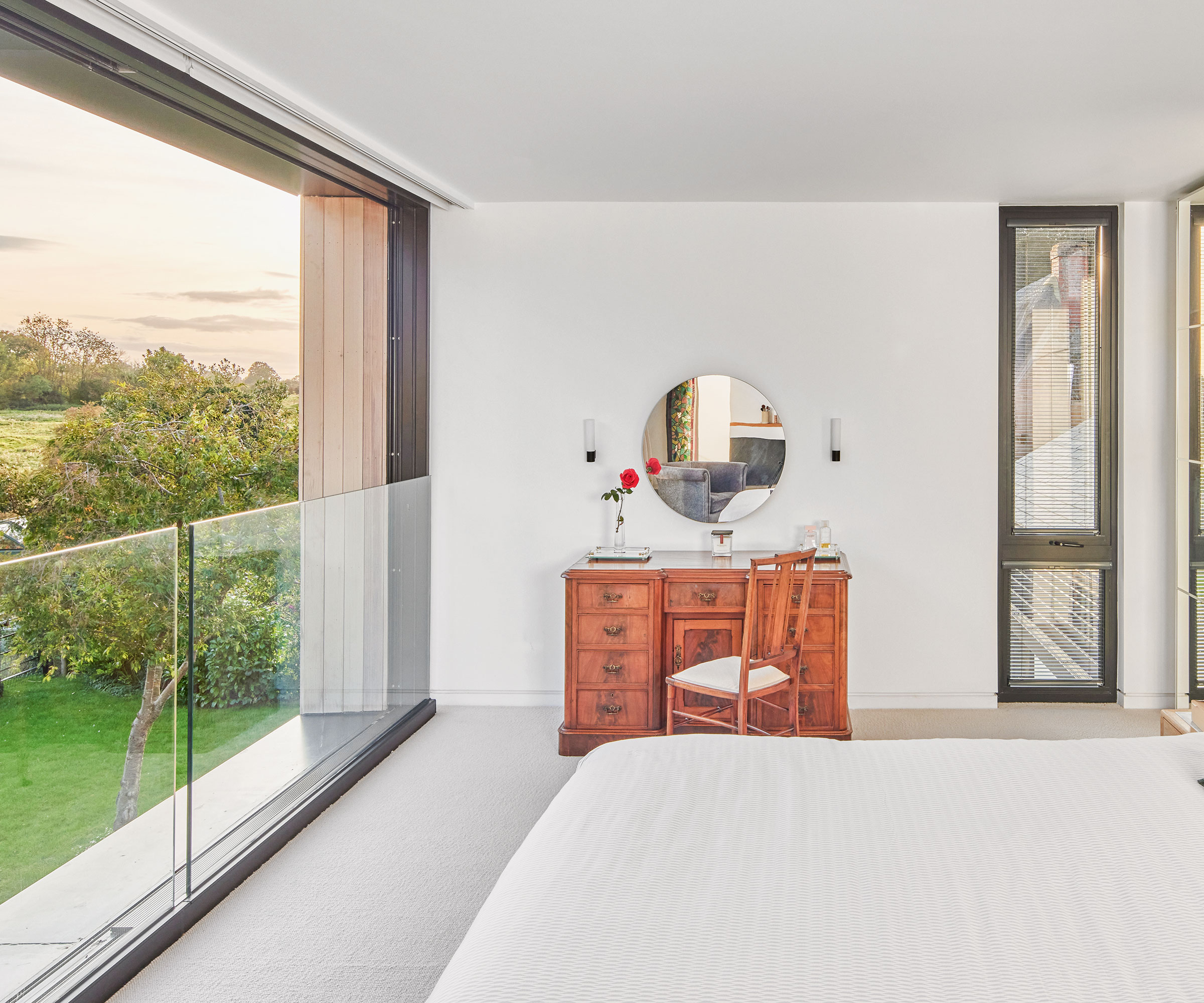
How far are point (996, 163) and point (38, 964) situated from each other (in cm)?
420

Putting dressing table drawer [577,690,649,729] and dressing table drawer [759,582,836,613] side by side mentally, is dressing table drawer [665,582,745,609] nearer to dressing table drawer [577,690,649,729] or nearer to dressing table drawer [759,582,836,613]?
dressing table drawer [759,582,836,613]

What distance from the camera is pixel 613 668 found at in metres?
3.75

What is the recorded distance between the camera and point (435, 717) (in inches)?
169

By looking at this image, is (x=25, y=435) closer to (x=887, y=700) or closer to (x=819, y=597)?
(x=819, y=597)

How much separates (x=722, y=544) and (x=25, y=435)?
2.87m

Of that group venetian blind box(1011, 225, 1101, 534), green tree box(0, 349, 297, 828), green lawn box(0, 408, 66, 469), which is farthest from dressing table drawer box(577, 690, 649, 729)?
venetian blind box(1011, 225, 1101, 534)

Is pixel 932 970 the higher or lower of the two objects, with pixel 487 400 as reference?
lower

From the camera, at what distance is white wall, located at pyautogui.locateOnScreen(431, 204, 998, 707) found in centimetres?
430

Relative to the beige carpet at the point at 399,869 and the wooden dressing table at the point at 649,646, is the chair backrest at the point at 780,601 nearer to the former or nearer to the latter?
the wooden dressing table at the point at 649,646

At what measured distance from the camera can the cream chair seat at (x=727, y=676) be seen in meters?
3.32

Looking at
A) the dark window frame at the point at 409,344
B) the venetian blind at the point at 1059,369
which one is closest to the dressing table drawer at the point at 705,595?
the dark window frame at the point at 409,344

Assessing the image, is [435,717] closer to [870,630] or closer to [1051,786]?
[870,630]

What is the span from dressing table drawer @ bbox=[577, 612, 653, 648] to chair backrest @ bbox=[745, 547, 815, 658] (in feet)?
1.62

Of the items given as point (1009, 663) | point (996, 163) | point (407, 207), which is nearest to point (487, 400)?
point (407, 207)
